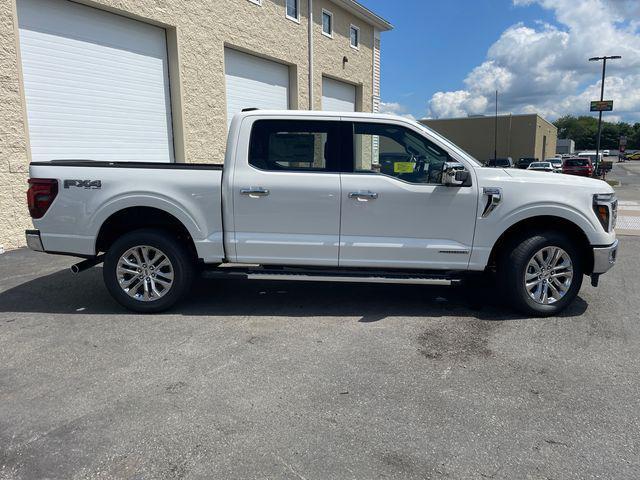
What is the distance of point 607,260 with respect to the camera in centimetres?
480

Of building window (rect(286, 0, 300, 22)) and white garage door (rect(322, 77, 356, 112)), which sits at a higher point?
building window (rect(286, 0, 300, 22))

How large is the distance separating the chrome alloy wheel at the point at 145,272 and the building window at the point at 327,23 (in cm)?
1468

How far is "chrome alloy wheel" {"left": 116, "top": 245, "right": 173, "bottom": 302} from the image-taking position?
4.93 metres

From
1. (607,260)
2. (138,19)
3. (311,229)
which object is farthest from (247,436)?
(138,19)

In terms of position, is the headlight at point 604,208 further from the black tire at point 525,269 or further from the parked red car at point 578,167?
the parked red car at point 578,167

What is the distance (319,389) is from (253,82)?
12393 mm

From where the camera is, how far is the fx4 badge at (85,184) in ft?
15.7

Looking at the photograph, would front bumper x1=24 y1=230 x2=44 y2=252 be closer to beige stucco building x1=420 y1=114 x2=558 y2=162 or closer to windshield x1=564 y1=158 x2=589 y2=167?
windshield x1=564 y1=158 x2=589 y2=167

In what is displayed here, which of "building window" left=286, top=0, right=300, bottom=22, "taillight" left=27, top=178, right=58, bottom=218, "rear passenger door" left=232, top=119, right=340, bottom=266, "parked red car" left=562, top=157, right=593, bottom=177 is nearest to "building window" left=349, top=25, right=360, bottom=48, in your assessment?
"building window" left=286, top=0, right=300, bottom=22

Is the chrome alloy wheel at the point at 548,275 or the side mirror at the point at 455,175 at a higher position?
the side mirror at the point at 455,175

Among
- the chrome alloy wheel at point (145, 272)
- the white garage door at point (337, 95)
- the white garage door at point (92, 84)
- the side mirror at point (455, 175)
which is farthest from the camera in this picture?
the white garage door at point (337, 95)

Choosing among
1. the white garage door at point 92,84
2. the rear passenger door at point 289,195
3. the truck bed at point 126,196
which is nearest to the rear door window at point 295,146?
the rear passenger door at point 289,195

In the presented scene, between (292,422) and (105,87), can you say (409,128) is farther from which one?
(105,87)

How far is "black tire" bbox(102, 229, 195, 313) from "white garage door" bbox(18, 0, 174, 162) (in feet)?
17.1
